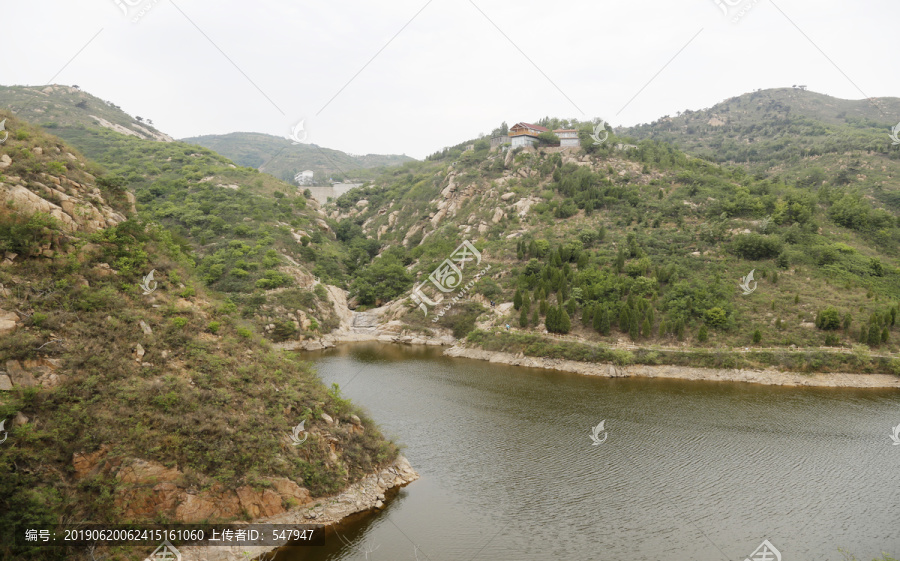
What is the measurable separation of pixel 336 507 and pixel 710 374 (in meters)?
28.8

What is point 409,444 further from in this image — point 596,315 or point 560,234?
point 560,234

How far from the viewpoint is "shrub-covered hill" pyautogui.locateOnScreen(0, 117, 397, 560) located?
12578 millimetres

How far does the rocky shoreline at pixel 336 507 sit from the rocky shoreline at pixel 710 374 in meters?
19.2

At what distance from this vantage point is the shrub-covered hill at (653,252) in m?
36.0

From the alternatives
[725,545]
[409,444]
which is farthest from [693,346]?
[409,444]

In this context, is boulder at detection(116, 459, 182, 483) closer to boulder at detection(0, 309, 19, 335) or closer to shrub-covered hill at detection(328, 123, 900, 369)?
boulder at detection(0, 309, 19, 335)

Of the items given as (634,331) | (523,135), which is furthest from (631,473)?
(523,135)

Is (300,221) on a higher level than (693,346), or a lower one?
higher

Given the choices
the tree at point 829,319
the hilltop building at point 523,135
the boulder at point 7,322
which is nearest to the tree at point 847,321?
the tree at point 829,319

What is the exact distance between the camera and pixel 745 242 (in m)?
41.4

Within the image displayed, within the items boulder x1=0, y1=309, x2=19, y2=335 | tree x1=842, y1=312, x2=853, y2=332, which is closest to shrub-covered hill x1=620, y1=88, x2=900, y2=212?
tree x1=842, y1=312, x2=853, y2=332

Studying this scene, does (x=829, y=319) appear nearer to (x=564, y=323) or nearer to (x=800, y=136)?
(x=564, y=323)

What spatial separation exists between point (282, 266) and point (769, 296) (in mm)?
44949

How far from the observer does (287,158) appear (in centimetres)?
14962
